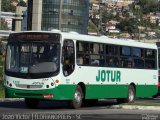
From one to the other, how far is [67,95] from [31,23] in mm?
93415

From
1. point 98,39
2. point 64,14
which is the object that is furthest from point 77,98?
point 64,14

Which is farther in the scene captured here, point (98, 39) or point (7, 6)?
point (7, 6)

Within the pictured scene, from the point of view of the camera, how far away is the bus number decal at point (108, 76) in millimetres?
25984

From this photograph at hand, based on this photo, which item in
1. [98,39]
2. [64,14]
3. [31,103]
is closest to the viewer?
[31,103]

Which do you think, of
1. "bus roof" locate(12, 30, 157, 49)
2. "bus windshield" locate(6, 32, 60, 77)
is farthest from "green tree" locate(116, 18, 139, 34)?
"bus windshield" locate(6, 32, 60, 77)

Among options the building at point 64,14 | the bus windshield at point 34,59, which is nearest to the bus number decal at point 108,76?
the bus windshield at point 34,59

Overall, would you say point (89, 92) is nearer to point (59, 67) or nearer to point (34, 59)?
point (59, 67)

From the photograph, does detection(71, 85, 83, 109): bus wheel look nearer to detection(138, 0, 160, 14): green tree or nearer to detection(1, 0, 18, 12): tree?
detection(138, 0, 160, 14): green tree

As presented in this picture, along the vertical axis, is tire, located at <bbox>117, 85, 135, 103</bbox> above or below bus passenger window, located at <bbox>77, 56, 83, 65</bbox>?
below

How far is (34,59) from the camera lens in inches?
910

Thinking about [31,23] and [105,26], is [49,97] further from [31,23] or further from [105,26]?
[31,23]

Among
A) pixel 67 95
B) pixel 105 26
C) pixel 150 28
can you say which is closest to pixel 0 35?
pixel 105 26

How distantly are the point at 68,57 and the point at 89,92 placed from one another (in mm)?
2267

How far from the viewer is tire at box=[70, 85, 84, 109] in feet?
78.6
